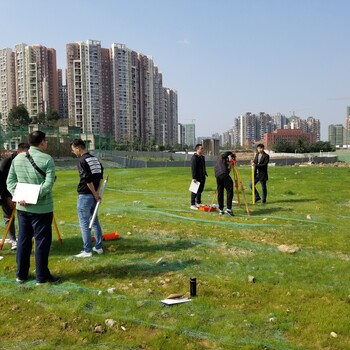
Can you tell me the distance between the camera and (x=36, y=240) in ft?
18.8

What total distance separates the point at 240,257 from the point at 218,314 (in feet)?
8.05

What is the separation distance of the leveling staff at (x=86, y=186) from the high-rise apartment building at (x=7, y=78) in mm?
118836

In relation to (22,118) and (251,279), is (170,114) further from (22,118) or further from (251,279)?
(251,279)

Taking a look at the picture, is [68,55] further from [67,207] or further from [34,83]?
[67,207]

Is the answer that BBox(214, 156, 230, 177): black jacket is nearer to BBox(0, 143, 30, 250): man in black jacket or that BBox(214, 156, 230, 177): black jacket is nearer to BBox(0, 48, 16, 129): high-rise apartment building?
BBox(0, 143, 30, 250): man in black jacket

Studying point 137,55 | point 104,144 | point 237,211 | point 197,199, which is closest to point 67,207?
point 197,199

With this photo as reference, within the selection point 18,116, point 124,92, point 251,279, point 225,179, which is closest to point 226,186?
point 225,179

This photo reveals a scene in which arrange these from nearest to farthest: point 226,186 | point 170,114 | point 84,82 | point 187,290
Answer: point 187,290, point 226,186, point 84,82, point 170,114

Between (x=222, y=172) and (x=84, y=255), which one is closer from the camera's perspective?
(x=84, y=255)

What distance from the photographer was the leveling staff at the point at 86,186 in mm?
6871

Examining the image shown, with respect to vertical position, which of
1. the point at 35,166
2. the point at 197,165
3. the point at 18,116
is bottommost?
the point at 197,165

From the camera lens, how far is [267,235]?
888cm

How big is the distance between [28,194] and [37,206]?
0.22 m

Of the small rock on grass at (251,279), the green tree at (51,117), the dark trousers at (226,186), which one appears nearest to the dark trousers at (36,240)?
the small rock on grass at (251,279)
